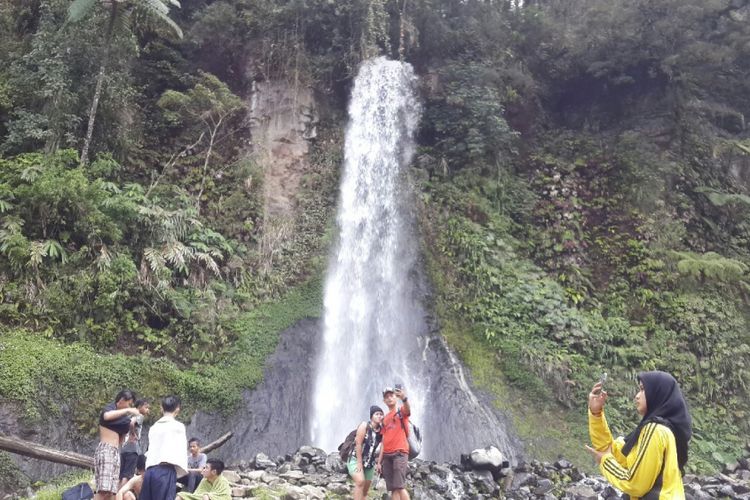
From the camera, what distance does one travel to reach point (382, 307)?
45.5ft

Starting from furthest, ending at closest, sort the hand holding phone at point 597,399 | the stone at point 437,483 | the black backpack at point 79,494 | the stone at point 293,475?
the stone at point 437,483 → the stone at point 293,475 → the black backpack at point 79,494 → the hand holding phone at point 597,399

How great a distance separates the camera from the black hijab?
2.70 metres

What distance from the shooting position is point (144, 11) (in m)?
13.0

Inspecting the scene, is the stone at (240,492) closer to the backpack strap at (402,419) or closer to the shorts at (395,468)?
the shorts at (395,468)

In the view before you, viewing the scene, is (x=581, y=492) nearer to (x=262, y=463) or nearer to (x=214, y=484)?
(x=262, y=463)

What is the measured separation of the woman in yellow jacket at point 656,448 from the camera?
2646mm

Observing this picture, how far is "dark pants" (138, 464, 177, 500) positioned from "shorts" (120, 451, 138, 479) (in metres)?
1.04

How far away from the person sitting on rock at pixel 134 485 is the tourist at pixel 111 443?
9.2 inches

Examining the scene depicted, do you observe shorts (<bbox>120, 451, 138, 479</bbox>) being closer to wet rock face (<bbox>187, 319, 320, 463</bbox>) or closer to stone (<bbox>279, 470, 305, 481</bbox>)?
stone (<bbox>279, 470, 305, 481</bbox>)

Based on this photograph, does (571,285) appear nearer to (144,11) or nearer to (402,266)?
(402,266)

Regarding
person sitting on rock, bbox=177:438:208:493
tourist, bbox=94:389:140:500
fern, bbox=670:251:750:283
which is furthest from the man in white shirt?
fern, bbox=670:251:750:283

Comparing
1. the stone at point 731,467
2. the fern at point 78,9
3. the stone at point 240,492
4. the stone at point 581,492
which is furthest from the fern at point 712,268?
the fern at point 78,9

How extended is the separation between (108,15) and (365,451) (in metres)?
12.4

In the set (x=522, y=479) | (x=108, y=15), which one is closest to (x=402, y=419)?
(x=522, y=479)
